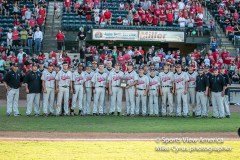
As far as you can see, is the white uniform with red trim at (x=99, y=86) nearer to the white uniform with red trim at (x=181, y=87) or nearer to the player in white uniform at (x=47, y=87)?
the player in white uniform at (x=47, y=87)

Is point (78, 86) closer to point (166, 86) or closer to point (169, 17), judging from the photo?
point (166, 86)

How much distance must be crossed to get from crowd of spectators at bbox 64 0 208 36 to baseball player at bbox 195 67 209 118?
14879mm

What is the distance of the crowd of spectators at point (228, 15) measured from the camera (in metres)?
37.6

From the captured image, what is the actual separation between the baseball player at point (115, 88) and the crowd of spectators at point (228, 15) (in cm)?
1654

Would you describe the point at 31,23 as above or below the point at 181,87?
above

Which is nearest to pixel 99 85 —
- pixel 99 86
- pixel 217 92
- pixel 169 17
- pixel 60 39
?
pixel 99 86

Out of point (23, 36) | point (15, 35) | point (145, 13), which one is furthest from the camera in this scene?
point (145, 13)

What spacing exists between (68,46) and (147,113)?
45.7 ft

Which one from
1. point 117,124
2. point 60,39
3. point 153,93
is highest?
point 60,39

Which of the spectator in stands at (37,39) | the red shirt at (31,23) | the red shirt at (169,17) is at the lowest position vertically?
the spectator in stands at (37,39)

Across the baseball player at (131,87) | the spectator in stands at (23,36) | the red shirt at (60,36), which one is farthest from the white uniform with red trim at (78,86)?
the red shirt at (60,36)

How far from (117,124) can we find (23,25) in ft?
59.4

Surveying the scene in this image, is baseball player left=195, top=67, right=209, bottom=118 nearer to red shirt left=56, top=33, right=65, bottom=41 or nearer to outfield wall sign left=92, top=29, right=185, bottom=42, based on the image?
red shirt left=56, top=33, right=65, bottom=41

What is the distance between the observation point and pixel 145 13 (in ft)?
123
